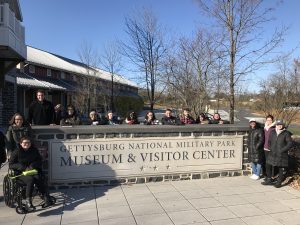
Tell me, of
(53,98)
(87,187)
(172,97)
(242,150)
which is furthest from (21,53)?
(53,98)

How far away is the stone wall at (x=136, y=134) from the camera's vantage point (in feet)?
23.9

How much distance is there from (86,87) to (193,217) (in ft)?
79.5

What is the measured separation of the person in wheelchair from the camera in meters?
5.88

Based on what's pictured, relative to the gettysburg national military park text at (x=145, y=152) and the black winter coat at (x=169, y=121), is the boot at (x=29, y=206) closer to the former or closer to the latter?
the gettysburg national military park text at (x=145, y=152)

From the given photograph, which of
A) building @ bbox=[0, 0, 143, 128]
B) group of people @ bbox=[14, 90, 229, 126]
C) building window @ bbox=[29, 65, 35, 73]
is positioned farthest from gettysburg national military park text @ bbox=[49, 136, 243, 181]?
building window @ bbox=[29, 65, 35, 73]

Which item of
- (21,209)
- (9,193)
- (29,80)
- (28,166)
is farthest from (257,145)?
(29,80)

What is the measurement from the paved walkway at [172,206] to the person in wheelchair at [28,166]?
0.81 ft

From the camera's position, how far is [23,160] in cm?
609

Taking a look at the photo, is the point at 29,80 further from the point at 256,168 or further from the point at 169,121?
the point at 256,168

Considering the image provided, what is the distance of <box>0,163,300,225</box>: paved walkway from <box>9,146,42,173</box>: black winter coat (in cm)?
71

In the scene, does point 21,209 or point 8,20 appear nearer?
point 21,209

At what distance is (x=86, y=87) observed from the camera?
28.8 m

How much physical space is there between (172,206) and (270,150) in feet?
9.08

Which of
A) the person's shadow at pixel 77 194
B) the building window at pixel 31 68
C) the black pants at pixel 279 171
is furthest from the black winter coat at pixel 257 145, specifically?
the building window at pixel 31 68
